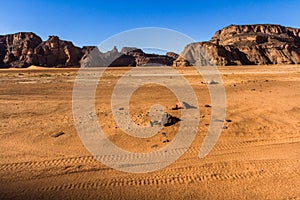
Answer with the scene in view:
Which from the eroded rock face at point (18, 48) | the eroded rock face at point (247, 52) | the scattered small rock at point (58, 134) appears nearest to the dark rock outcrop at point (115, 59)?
the eroded rock face at point (247, 52)

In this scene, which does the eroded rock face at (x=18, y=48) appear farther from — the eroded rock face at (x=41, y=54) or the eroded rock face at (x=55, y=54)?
the eroded rock face at (x=55, y=54)

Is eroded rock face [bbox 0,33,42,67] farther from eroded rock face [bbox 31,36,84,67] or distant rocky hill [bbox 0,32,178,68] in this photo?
eroded rock face [bbox 31,36,84,67]

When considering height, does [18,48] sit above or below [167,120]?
above

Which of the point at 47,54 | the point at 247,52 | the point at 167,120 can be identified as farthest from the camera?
the point at 247,52

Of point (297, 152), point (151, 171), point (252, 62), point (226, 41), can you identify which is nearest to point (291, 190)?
point (297, 152)

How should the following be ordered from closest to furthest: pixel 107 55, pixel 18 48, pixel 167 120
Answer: pixel 167 120 → pixel 18 48 → pixel 107 55

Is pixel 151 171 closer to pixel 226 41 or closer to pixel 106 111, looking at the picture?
pixel 106 111

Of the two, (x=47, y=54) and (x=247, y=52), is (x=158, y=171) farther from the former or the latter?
(x=247, y=52)

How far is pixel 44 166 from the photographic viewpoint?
5.28 metres

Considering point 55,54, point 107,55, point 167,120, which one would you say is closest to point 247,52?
point 107,55

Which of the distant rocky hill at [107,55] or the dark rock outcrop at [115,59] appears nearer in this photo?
the distant rocky hill at [107,55]

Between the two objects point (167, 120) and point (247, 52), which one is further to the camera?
point (247, 52)

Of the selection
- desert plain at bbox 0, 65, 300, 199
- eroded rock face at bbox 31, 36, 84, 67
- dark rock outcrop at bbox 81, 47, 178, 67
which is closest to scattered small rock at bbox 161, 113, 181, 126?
desert plain at bbox 0, 65, 300, 199

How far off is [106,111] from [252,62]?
302ft
